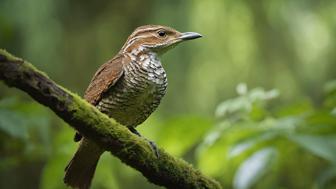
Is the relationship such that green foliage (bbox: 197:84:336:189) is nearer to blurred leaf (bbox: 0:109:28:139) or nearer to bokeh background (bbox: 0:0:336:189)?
bokeh background (bbox: 0:0:336:189)

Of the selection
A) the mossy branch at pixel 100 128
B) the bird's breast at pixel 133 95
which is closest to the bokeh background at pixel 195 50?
the bird's breast at pixel 133 95

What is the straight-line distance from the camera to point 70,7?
6406mm

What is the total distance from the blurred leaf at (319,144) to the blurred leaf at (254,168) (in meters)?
0.17

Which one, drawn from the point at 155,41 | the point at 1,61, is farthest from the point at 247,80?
the point at 1,61

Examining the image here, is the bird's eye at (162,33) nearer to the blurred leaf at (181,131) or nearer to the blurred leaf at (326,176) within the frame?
the blurred leaf at (181,131)

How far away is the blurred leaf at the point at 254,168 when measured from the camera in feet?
11.5

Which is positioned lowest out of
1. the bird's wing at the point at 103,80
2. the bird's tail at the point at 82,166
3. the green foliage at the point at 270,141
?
the bird's tail at the point at 82,166

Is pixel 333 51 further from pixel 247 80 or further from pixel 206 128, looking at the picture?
pixel 206 128

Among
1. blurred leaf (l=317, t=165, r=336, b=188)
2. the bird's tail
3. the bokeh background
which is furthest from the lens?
the bokeh background

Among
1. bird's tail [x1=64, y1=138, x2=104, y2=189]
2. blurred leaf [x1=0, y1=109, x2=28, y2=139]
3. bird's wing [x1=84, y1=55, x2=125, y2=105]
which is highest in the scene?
bird's wing [x1=84, y1=55, x2=125, y2=105]

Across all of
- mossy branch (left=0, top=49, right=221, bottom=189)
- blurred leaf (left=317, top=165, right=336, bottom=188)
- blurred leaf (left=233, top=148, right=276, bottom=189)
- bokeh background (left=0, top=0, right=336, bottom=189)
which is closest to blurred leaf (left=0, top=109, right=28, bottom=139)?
bokeh background (left=0, top=0, right=336, bottom=189)

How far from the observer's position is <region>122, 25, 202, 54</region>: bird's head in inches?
159

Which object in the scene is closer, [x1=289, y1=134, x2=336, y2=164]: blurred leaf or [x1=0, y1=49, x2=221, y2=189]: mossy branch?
[x1=0, y1=49, x2=221, y2=189]: mossy branch

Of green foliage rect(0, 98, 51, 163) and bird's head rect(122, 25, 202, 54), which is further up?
bird's head rect(122, 25, 202, 54)
